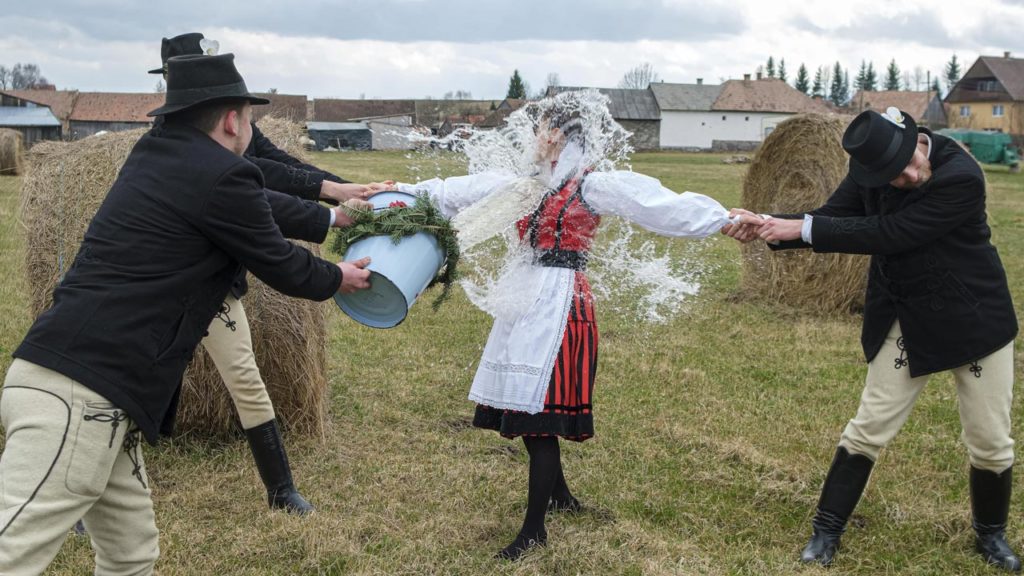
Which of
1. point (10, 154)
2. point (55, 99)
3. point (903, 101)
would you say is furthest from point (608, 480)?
point (903, 101)

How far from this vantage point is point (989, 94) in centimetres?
7281

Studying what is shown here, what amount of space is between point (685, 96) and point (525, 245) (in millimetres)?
69579

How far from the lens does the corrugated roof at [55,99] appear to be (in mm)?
62125

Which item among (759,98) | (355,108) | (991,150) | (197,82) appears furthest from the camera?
(759,98)

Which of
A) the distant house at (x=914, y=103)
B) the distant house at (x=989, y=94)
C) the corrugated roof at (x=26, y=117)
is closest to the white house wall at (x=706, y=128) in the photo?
the distant house at (x=914, y=103)

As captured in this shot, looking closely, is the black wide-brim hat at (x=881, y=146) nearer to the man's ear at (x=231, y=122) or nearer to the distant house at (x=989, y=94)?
the man's ear at (x=231, y=122)

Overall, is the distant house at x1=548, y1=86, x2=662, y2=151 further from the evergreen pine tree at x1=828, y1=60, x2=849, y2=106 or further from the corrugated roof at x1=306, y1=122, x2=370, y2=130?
the evergreen pine tree at x1=828, y1=60, x2=849, y2=106

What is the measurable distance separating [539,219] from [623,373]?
3.41 m

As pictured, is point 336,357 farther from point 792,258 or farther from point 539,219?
point 792,258

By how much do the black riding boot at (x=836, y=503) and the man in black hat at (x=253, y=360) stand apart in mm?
2323

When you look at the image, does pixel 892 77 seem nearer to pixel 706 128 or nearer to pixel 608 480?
pixel 706 128

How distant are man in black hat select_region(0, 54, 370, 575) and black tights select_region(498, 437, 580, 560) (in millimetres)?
1342

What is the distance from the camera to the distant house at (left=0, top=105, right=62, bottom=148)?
178 feet

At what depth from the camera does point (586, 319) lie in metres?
4.22
